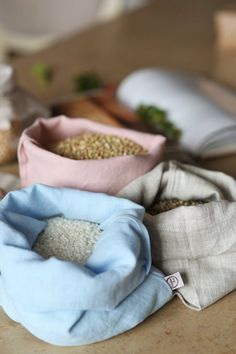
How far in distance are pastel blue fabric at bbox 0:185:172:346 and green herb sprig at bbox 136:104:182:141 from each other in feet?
1.47

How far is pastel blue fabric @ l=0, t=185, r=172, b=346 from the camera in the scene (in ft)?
2.03

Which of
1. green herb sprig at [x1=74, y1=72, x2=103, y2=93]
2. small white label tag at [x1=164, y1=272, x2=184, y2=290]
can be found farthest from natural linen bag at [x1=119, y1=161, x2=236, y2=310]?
green herb sprig at [x1=74, y1=72, x2=103, y2=93]

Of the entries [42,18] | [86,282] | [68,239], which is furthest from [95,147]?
[42,18]

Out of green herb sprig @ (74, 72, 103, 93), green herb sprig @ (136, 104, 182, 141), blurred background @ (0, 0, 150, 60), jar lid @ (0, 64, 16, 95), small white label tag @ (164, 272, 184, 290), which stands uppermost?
jar lid @ (0, 64, 16, 95)

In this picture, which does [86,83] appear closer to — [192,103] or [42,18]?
[192,103]

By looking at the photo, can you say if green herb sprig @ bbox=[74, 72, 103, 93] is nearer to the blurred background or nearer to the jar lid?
the jar lid

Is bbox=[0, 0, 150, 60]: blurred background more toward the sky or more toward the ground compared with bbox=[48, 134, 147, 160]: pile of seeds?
more toward the ground

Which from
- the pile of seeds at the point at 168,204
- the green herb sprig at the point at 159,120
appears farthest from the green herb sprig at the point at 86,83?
the pile of seeds at the point at 168,204

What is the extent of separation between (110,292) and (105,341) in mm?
82

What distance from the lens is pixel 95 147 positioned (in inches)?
34.7

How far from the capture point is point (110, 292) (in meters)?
0.62

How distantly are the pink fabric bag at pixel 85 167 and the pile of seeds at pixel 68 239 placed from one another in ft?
0.29

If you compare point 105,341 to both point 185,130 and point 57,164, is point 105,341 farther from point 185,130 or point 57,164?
point 185,130

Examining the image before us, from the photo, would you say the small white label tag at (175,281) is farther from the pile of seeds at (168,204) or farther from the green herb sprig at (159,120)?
the green herb sprig at (159,120)
